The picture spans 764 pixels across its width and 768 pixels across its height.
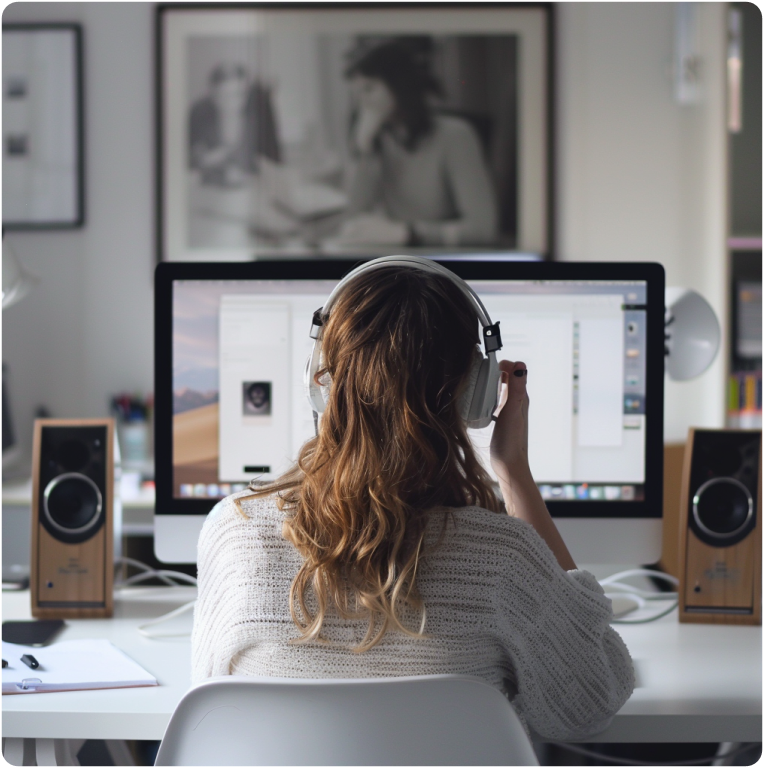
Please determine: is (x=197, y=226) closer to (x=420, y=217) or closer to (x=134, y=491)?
(x=420, y=217)

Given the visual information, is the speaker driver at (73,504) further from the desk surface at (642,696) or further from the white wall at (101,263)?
the white wall at (101,263)

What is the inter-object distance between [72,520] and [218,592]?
1.63 ft

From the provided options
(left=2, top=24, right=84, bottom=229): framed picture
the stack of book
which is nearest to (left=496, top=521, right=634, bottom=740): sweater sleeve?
the stack of book

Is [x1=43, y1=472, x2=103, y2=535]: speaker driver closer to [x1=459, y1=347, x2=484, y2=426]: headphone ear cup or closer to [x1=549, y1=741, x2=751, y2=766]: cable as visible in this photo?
[x1=459, y1=347, x2=484, y2=426]: headphone ear cup

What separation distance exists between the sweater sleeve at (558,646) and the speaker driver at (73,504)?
26.4 inches

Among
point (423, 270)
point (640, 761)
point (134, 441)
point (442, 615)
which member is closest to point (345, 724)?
point (442, 615)

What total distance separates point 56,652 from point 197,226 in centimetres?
209

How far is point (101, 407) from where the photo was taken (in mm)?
2861

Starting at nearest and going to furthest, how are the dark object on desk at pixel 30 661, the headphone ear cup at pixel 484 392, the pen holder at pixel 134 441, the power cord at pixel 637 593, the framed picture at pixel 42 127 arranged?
the headphone ear cup at pixel 484 392
the dark object on desk at pixel 30 661
the power cord at pixel 637 593
the pen holder at pixel 134 441
the framed picture at pixel 42 127

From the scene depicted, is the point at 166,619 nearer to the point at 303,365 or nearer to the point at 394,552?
the point at 303,365

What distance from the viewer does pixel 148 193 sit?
285 centimetres

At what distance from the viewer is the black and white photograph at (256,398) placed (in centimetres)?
109

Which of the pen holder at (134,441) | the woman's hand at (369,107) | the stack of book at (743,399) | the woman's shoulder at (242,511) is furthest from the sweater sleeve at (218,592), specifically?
the woman's hand at (369,107)

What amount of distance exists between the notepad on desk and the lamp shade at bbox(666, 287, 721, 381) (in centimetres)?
89
